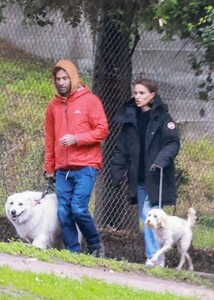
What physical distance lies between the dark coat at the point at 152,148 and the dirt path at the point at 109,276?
3.09 ft

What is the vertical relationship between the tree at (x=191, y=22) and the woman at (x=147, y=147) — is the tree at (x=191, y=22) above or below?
above

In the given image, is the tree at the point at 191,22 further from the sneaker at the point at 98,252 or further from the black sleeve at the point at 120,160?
the sneaker at the point at 98,252

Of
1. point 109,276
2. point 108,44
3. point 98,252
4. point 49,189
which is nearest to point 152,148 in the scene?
point 98,252

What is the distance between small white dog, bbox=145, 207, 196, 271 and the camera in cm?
873

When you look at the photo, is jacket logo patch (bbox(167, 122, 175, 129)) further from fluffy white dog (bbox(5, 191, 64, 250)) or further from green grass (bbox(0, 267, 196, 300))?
green grass (bbox(0, 267, 196, 300))

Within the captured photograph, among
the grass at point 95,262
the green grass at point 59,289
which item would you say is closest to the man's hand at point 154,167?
the grass at point 95,262

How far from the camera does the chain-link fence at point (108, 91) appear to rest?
10805 mm

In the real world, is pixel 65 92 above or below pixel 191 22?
below

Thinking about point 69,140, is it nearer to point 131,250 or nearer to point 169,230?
point 169,230

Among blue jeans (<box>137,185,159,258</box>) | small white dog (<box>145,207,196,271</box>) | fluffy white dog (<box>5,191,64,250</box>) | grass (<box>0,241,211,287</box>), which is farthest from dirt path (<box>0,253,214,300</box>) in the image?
fluffy white dog (<box>5,191,64,250</box>)

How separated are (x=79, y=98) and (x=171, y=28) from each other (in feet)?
3.81

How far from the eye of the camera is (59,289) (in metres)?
7.21

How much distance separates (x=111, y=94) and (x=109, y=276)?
3.19 m

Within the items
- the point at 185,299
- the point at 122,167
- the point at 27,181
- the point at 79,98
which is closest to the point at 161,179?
the point at 122,167
